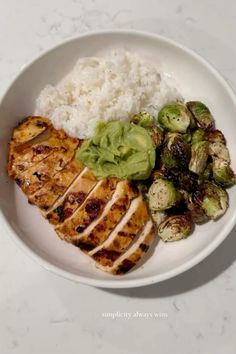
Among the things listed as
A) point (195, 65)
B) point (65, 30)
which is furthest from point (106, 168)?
point (65, 30)

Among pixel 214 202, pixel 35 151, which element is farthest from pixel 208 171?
Answer: pixel 35 151

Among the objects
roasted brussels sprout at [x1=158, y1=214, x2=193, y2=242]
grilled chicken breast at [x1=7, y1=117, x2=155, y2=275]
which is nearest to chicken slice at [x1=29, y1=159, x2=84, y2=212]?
grilled chicken breast at [x1=7, y1=117, x2=155, y2=275]

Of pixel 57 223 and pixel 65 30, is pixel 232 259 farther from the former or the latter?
pixel 65 30

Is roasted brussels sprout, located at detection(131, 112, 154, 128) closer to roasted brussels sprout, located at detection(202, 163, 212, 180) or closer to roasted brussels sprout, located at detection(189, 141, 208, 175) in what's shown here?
roasted brussels sprout, located at detection(189, 141, 208, 175)

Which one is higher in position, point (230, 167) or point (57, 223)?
point (230, 167)

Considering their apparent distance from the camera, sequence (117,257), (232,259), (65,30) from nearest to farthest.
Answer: (117,257) → (232,259) → (65,30)

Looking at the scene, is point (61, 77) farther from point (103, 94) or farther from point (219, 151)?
point (219, 151)
